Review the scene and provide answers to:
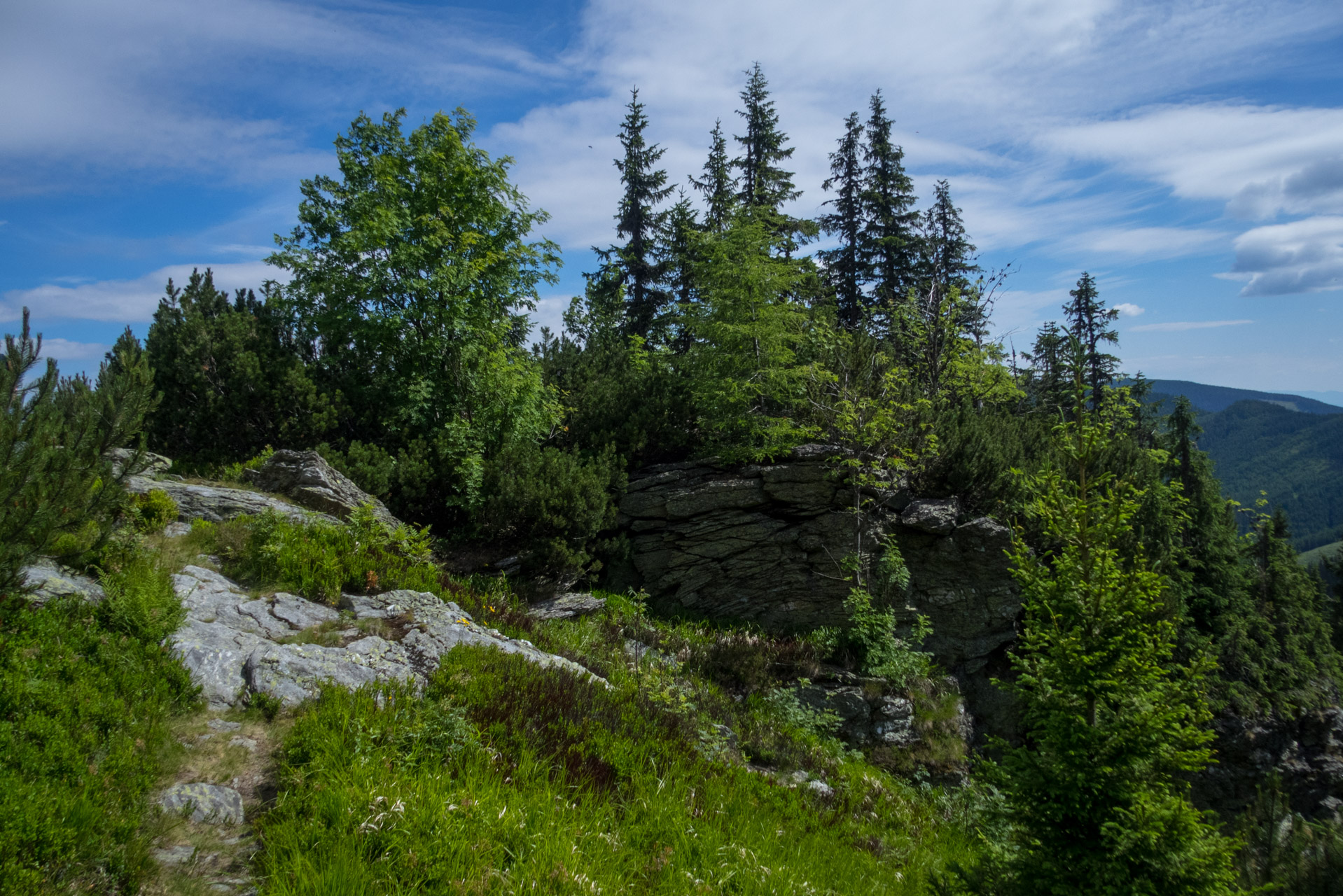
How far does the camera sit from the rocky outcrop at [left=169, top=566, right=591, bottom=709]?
530cm

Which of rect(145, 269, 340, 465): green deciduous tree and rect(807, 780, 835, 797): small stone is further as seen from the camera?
rect(145, 269, 340, 465): green deciduous tree

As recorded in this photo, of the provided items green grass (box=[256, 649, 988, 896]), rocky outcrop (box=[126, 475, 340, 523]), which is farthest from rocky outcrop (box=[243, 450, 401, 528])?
green grass (box=[256, 649, 988, 896])

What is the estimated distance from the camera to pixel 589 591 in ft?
40.8

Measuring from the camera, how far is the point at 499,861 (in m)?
3.94

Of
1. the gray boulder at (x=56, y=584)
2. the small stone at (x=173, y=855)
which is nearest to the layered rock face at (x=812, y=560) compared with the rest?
the gray boulder at (x=56, y=584)

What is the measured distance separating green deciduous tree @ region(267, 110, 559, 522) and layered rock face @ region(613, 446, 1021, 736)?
11.9ft

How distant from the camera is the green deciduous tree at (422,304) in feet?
40.4

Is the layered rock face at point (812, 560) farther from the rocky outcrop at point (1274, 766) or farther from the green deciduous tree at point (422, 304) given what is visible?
the rocky outcrop at point (1274, 766)

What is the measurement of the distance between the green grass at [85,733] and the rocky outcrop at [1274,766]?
19611 millimetres

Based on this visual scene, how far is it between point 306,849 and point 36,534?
3226 millimetres

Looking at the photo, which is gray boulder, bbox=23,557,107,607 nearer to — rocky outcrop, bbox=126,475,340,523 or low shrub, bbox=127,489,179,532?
low shrub, bbox=127,489,179,532

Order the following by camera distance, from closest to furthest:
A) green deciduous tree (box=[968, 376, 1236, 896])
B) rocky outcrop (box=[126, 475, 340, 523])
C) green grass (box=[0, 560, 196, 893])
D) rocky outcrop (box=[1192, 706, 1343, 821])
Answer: green grass (box=[0, 560, 196, 893]) → green deciduous tree (box=[968, 376, 1236, 896]) → rocky outcrop (box=[126, 475, 340, 523]) → rocky outcrop (box=[1192, 706, 1343, 821])

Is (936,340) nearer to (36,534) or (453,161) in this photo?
(453,161)

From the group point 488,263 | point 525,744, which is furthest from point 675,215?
point 525,744
